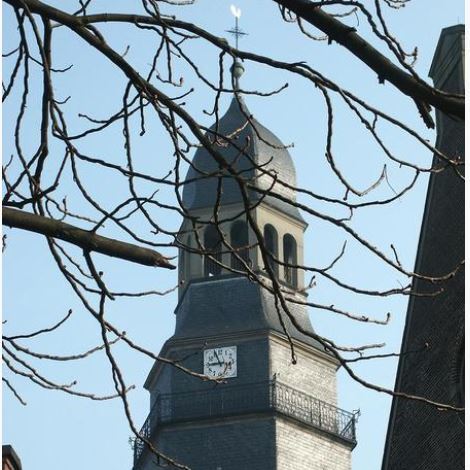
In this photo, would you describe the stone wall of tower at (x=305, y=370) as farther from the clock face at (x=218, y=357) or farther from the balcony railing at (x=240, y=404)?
the clock face at (x=218, y=357)

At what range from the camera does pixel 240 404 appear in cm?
4366

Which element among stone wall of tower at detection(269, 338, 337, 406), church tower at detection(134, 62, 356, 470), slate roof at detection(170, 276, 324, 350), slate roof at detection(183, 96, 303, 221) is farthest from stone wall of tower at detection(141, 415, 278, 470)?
slate roof at detection(183, 96, 303, 221)

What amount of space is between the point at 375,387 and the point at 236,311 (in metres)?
Answer: 36.7

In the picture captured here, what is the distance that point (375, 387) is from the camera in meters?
8.24

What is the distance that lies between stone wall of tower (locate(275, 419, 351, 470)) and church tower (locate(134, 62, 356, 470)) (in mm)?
27

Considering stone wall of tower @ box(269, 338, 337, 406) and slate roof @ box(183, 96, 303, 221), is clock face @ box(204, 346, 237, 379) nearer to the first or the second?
stone wall of tower @ box(269, 338, 337, 406)

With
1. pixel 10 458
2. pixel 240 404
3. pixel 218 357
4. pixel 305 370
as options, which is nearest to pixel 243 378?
pixel 240 404

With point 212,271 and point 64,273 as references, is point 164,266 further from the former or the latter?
point 212,271

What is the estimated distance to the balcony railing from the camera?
43.5m

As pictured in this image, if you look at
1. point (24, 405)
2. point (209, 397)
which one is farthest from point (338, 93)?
point (209, 397)

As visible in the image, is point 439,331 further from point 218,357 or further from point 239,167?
point 218,357

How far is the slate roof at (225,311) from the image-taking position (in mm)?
44094

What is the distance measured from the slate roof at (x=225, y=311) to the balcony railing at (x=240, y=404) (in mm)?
1521

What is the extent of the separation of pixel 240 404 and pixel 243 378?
81 cm
